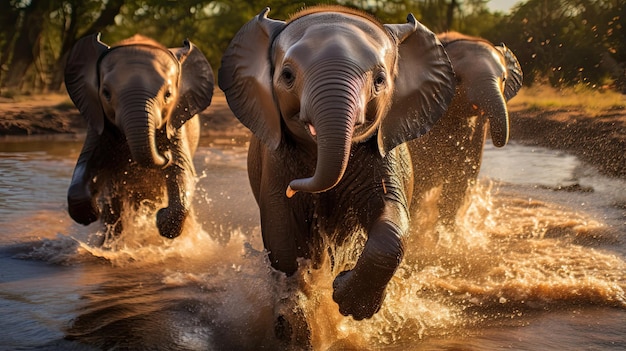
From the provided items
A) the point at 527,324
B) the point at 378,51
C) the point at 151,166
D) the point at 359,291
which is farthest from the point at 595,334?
the point at 151,166

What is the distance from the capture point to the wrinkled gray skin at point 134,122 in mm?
6090

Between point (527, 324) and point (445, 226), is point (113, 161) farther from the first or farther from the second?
point (527, 324)

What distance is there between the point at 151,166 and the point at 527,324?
275 cm

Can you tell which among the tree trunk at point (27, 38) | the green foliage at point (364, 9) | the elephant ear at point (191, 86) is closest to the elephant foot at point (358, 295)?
the elephant ear at point (191, 86)

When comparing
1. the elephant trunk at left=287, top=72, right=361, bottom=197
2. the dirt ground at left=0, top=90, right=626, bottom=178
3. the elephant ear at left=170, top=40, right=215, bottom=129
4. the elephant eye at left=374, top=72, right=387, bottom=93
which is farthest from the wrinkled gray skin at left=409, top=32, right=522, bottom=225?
the dirt ground at left=0, top=90, right=626, bottom=178

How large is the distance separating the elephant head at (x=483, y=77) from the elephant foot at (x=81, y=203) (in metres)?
2.87

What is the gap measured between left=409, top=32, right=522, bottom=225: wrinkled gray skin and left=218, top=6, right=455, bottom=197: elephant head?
6.63ft

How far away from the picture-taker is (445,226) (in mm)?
7176

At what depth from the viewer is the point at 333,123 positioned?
341 centimetres

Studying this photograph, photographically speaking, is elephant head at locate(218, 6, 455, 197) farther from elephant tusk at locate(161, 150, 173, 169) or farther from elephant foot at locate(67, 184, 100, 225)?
elephant foot at locate(67, 184, 100, 225)

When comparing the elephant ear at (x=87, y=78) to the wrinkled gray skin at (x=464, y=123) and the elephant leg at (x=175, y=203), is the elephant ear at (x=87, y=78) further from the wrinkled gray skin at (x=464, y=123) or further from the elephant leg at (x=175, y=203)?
the wrinkled gray skin at (x=464, y=123)

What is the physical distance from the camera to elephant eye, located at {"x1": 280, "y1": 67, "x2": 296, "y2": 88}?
12.4 feet

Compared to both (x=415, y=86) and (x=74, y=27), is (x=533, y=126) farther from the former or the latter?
(x=74, y=27)

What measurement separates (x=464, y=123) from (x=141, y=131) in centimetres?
254
